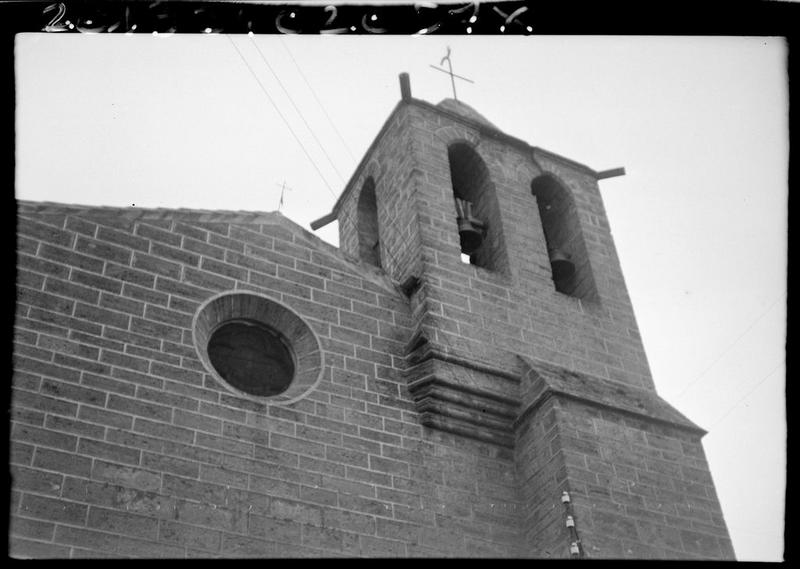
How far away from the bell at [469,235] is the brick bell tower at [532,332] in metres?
0.02

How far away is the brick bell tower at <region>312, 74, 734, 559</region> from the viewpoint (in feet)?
31.0

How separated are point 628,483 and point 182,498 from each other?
3.93 m

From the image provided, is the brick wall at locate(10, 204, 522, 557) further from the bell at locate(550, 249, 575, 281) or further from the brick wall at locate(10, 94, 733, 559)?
the bell at locate(550, 249, 575, 281)

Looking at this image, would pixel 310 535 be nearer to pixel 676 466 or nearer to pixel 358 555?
pixel 358 555

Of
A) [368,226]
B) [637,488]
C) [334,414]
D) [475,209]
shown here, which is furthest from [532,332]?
[368,226]

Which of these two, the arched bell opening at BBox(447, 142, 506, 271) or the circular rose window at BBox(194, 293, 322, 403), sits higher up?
the arched bell opening at BBox(447, 142, 506, 271)

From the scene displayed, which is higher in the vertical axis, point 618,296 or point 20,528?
point 618,296

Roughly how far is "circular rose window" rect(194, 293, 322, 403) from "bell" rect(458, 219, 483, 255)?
3.17 metres

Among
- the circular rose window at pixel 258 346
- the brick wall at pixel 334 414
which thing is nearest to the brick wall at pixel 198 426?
the brick wall at pixel 334 414

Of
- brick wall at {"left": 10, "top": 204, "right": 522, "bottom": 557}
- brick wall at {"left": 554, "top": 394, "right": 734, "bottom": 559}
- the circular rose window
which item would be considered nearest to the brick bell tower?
brick wall at {"left": 554, "top": 394, "right": 734, "bottom": 559}

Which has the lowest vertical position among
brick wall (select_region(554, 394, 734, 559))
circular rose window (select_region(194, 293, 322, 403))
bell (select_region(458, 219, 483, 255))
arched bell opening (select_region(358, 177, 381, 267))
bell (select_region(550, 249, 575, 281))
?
brick wall (select_region(554, 394, 734, 559))

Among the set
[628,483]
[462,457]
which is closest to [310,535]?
[462,457]

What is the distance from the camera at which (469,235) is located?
12609 mm

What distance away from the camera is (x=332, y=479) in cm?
880
